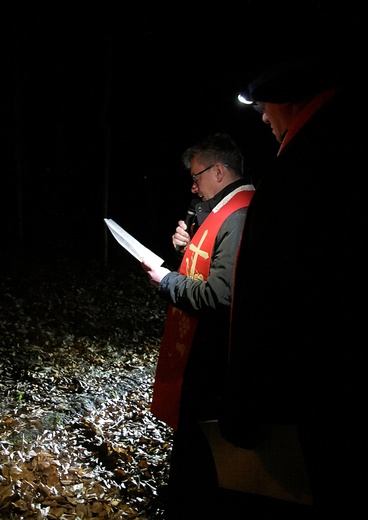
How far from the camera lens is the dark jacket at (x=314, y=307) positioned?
1.18 meters

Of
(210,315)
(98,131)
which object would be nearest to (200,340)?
(210,315)

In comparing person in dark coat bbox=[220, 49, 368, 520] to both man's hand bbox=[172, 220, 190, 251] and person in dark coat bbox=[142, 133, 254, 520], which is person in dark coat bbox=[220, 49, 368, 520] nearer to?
person in dark coat bbox=[142, 133, 254, 520]

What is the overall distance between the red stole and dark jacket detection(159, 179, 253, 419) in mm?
103

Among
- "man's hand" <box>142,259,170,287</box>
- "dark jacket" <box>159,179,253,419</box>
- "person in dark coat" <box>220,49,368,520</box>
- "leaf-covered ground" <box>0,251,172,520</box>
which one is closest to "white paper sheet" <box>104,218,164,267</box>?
"man's hand" <box>142,259,170,287</box>

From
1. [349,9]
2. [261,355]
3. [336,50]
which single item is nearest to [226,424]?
[261,355]

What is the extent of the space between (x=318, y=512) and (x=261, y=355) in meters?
0.62

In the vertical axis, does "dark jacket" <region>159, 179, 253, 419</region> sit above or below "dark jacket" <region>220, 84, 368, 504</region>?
below

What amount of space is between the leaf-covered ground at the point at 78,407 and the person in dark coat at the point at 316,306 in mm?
2671

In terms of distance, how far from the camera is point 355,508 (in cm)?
128

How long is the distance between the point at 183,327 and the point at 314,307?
5.61 ft

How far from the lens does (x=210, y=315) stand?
8.32 feet

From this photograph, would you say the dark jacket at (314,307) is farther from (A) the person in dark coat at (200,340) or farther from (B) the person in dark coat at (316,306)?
(A) the person in dark coat at (200,340)

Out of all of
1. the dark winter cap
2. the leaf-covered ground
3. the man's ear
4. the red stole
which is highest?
the dark winter cap

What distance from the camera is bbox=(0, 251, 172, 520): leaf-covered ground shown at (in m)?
3.46
